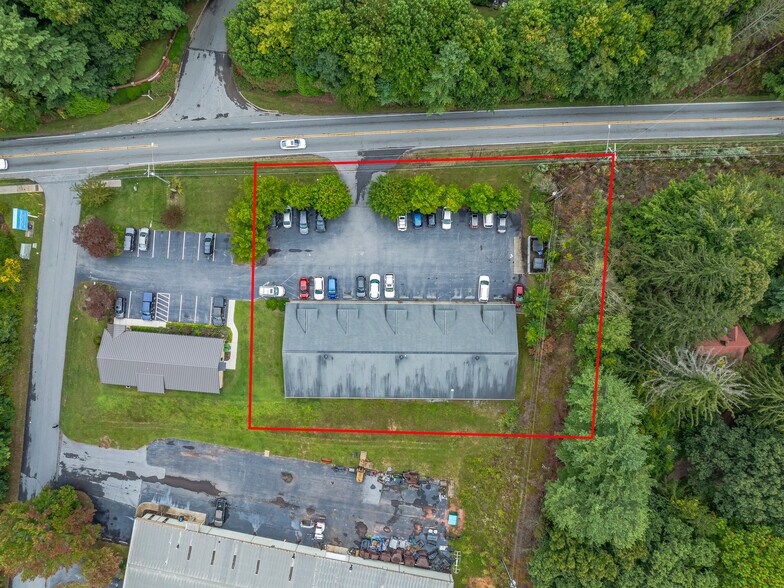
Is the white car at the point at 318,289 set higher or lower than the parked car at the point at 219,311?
higher

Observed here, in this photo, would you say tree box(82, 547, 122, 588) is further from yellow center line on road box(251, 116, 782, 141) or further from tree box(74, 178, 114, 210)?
yellow center line on road box(251, 116, 782, 141)

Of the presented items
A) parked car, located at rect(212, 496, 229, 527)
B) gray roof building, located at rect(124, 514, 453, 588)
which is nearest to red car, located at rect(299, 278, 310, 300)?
parked car, located at rect(212, 496, 229, 527)

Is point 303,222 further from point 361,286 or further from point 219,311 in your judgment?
point 219,311

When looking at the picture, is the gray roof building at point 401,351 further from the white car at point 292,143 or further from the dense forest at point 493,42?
the dense forest at point 493,42

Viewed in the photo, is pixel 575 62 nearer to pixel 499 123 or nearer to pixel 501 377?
pixel 499 123

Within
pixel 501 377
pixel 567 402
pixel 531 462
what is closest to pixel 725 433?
pixel 567 402

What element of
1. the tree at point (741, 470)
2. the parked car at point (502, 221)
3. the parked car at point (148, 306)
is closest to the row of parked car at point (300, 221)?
the parked car at point (148, 306)
